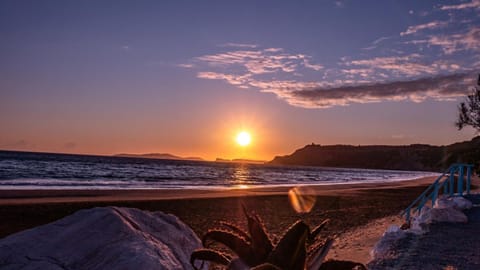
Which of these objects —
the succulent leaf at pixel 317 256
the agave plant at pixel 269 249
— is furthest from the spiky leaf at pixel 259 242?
the succulent leaf at pixel 317 256

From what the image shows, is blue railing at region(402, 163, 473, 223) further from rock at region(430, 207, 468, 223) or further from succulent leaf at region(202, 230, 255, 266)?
succulent leaf at region(202, 230, 255, 266)

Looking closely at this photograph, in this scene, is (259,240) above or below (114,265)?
above

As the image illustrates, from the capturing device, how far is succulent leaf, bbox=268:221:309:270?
6.58 feet

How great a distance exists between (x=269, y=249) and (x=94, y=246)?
1464 millimetres

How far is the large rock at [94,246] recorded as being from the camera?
2.95m

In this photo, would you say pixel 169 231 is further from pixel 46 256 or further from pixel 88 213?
pixel 46 256

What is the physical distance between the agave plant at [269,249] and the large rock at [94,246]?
755 mm

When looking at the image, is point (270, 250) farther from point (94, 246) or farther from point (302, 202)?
point (302, 202)

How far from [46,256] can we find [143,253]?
0.68 meters

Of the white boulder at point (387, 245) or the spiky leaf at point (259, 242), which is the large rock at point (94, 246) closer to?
the spiky leaf at point (259, 242)

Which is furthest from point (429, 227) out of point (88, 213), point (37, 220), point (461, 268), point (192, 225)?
point (37, 220)

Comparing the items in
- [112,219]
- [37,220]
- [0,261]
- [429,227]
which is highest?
[112,219]

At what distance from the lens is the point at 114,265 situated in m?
2.86

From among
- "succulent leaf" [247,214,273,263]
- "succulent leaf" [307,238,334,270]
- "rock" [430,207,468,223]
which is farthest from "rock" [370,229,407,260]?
"succulent leaf" [247,214,273,263]
